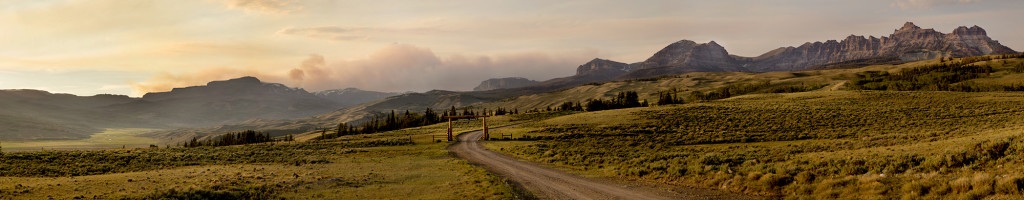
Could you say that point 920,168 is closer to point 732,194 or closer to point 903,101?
point 732,194

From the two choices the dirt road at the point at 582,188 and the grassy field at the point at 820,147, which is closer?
the grassy field at the point at 820,147

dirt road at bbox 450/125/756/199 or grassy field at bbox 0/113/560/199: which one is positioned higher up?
grassy field at bbox 0/113/560/199

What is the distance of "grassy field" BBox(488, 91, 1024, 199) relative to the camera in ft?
60.2

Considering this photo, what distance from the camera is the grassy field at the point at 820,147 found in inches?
723

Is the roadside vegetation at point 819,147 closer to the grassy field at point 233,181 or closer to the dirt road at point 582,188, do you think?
the dirt road at point 582,188

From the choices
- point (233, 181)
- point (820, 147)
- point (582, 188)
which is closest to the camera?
point (582, 188)

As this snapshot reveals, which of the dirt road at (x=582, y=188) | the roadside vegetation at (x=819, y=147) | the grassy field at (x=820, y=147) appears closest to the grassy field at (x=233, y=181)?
the dirt road at (x=582, y=188)

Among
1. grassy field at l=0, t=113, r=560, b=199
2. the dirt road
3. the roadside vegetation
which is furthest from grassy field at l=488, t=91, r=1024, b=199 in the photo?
grassy field at l=0, t=113, r=560, b=199

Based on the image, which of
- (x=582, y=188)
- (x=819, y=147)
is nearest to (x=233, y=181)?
(x=582, y=188)

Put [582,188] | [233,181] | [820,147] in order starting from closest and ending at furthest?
[582,188]
[233,181]
[820,147]

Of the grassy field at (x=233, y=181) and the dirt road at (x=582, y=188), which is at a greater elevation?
the grassy field at (x=233, y=181)

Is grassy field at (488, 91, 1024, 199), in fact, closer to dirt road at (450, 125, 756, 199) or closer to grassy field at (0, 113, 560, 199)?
dirt road at (450, 125, 756, 199)

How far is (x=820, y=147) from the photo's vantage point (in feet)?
130

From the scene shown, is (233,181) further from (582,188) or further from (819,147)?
(819,147)
